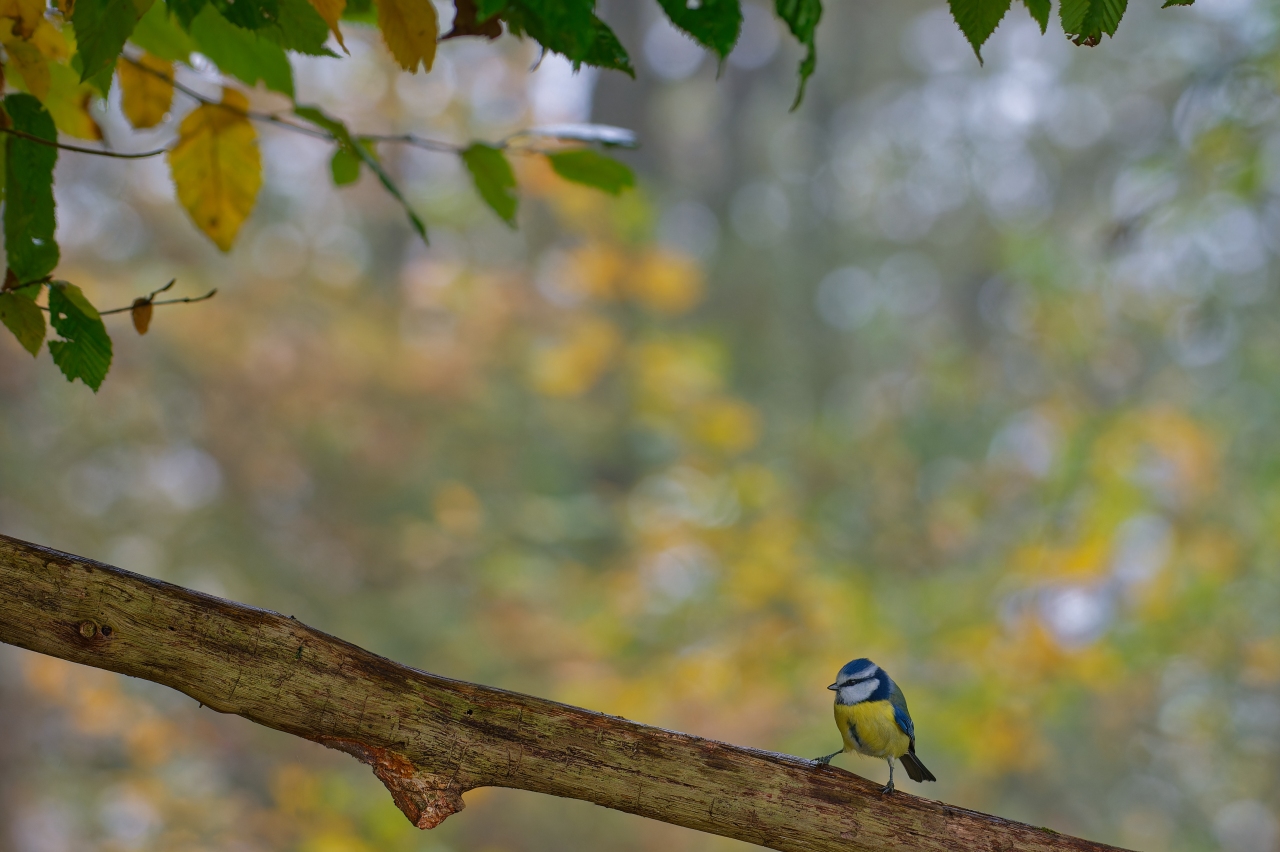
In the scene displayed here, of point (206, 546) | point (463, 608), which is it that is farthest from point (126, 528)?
point (463, 608)

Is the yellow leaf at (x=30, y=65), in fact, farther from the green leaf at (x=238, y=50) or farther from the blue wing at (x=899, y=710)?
the blue wing at (x=899, y=710)

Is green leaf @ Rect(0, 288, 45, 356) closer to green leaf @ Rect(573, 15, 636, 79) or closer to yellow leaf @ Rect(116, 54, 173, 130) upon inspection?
yellow leaf @ Rect(116, 54, 173, 130)

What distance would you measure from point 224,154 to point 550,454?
16.7 feet

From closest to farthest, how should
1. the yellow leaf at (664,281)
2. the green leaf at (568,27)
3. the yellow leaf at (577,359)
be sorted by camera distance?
the green leaf at (568,27), the yellow leaf at (577,359), the yellow leaf at (664,281)

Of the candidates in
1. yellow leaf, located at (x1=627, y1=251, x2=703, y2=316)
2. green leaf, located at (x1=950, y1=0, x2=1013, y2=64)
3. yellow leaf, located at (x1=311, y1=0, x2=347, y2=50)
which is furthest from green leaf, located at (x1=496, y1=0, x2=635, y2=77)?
yellow leaf, located at (x1=627, y1=251, x2=703, y2=316)

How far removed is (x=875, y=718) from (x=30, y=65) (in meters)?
1.35

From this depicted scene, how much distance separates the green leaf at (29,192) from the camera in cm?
94

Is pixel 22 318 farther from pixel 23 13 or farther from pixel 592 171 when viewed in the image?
pixel 592 171

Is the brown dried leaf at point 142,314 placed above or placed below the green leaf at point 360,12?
below

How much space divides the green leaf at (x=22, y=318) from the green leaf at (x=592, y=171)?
0.54 metres

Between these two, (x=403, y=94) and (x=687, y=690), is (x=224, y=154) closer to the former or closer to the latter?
(x=687, y=690)

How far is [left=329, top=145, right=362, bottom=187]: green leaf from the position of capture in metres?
1.18

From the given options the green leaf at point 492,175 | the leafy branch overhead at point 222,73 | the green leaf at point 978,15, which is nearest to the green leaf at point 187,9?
the leafy branch overhead at point 222,73

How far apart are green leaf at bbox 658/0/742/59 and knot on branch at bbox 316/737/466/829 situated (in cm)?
79
